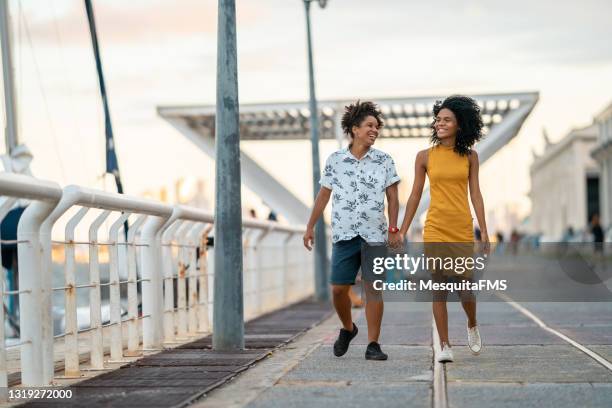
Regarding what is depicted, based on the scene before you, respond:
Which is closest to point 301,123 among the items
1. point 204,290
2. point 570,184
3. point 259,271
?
point 259,271

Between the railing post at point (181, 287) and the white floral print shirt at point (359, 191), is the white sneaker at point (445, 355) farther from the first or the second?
the railing post at point (181, 287)

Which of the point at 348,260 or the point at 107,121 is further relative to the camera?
the point at 107,121

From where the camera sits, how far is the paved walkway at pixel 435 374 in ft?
24.7

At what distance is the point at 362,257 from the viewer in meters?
10.0

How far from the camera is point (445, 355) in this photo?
947 cm

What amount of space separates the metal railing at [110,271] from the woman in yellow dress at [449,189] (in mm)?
2295

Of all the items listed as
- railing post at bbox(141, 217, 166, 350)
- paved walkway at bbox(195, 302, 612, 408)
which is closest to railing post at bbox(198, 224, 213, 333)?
paved walkway at bbox(195, 302, 612, 408)

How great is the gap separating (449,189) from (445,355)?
1207 millimetres

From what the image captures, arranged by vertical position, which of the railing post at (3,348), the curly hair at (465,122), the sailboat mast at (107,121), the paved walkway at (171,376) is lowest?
the paved walkway at (171,376)

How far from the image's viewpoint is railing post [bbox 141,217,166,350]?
11508 millimetres

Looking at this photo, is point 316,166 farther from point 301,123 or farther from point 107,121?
point 301,123

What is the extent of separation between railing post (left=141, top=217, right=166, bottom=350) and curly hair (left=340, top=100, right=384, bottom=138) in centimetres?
230

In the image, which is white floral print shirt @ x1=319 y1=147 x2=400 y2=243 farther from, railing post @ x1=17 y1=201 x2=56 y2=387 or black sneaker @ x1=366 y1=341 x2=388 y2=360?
railing post @ x1=17 y1=201 x2=56 y2=387

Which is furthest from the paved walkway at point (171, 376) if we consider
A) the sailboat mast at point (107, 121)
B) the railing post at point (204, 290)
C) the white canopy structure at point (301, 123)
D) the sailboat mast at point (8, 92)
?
the white canopy structure at point (301, 123)
